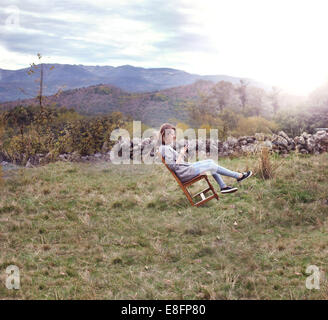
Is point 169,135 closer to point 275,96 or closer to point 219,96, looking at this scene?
point 219,96

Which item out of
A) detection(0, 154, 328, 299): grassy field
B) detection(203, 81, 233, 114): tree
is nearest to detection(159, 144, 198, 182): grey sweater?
detection(0, 154, 328, 299): grassy field

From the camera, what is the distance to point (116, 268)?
3.62 m

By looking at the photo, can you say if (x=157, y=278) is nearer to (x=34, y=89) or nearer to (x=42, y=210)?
(x=42, y=210)

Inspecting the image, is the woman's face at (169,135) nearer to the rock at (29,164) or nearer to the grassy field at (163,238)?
the grassy field at (163,238)

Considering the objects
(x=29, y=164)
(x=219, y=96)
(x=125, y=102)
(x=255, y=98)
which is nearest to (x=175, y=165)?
(x=29, y=164)

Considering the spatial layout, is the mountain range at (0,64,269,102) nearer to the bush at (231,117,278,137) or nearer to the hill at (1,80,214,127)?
the hill at (1,80,214,127)

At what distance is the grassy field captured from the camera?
3.19 meters

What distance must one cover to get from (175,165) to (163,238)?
860 millimetres

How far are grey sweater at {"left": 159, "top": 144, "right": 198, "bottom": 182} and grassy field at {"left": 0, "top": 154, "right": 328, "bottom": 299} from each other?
2.10 feet

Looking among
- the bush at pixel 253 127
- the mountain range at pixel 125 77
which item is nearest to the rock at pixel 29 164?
the bush at pixel 253 127
